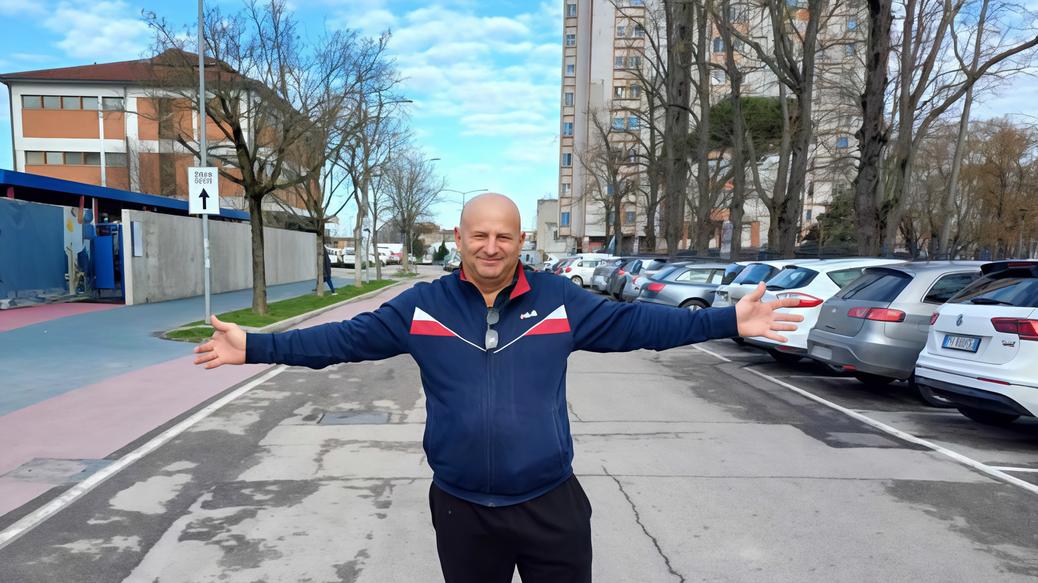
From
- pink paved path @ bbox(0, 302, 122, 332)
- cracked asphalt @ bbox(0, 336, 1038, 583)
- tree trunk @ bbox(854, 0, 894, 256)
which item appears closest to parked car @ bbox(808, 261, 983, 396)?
cracked asphalt @ bbox(0, 336, 1038, 583)

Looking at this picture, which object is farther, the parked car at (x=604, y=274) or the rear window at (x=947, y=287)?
the parked car at (x=604, y=274)

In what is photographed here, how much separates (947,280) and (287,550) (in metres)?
7.98

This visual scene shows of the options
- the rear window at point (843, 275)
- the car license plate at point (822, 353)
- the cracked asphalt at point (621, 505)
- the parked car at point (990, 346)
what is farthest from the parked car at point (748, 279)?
the parked car at point (990, 346)

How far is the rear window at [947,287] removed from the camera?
8156 millimetres

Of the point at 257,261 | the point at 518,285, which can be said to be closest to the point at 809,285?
the point at 518,285

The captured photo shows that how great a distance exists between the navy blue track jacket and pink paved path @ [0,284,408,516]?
151 inches

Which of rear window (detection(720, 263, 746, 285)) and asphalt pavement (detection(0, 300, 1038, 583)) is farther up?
rear window (detection(720, 263, 746, 285))

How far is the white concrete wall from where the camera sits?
18828 millimetres

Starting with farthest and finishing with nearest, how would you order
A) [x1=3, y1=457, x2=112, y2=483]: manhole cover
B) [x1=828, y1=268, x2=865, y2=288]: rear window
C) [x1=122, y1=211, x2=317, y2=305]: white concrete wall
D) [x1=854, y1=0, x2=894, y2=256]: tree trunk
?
[x1=122, y1=211, x2=317, y2=305]: white concrete wall → [x1=854, y1=0, x2=894, y2=256]: tree trunk → [x1=828, y1=268, x2=865, y2=288]: rear window → [x1=3, y1=457, x2=112, y2=483]: manhole cover

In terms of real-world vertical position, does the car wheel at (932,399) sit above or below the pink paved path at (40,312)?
above

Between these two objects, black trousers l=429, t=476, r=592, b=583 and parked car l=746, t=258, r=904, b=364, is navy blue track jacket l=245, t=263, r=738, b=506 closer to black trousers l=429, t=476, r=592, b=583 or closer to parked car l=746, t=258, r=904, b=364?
black trousers l=429, t=476, r=592, b=583

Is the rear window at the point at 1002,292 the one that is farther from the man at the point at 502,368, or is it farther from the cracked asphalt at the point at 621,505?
the man at the point at 502,368

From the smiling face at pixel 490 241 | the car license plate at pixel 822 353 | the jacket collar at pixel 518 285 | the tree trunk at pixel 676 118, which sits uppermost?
the tree trunk at pixel 676 118

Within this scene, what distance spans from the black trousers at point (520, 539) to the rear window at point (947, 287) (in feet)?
24.6
